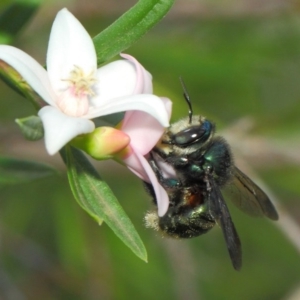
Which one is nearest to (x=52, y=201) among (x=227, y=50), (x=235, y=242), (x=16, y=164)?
(x=227, y=50)

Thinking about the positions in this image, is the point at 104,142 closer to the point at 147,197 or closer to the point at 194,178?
the point at 194,178

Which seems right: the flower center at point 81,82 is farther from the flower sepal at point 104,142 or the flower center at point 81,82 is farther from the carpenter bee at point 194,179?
the carpenter bee at point 194,179

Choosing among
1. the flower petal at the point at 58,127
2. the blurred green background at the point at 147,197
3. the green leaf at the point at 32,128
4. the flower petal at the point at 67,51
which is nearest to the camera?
the flower petal at the point at 58,127

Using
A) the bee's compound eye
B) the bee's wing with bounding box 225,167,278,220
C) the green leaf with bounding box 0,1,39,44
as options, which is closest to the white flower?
the bee's compound eye

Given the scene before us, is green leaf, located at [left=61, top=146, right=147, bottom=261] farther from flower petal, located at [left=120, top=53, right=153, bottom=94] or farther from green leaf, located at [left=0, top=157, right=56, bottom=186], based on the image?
green leaf, located at [left=0, top=157, right=56, bottom=186]

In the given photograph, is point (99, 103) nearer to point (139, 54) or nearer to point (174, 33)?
point (139, 54)

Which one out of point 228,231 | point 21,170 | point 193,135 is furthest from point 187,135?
point 21,170

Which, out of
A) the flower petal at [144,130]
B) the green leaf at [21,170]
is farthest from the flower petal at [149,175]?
the green leaf at [21,170]
